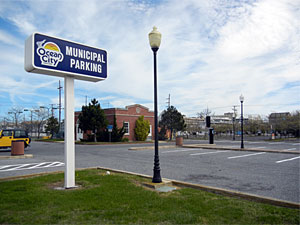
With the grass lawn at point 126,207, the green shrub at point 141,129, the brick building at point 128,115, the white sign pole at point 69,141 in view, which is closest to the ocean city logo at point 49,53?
the white sign pole at point 69,141

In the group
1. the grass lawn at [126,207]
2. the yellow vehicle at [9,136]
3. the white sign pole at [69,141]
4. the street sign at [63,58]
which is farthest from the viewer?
the yellow vehicle at [9,136]

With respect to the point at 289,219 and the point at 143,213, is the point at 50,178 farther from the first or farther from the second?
the point at 289,219

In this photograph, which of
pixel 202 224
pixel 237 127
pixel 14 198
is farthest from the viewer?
pixel 237 127

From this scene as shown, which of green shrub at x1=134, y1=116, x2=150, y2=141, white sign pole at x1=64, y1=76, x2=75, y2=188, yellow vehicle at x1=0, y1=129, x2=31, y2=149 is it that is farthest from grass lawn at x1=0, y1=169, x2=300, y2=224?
green shrub at x1=134, y1=116, x2=150, y2=141

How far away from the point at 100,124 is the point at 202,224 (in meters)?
31.4

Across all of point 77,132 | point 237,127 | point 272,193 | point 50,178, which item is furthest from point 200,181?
point 237,127

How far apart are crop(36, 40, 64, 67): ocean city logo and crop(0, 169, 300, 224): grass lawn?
350 cm

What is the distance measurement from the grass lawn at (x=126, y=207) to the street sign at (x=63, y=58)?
3.34 meters

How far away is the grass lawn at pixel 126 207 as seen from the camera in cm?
455

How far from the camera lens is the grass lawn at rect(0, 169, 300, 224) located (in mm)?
4551

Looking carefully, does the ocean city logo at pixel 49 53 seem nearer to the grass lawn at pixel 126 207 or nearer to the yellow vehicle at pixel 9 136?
the grass lawn at pixel 126 207

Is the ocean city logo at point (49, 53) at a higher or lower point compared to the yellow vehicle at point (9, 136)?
higher

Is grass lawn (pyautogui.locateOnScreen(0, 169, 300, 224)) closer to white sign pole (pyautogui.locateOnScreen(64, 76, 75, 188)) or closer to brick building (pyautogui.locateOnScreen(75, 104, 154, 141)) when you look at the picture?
white sign pole (pyautogui.locateOnScreen(64, 76, 75, 188))

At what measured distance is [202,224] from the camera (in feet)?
14.3
